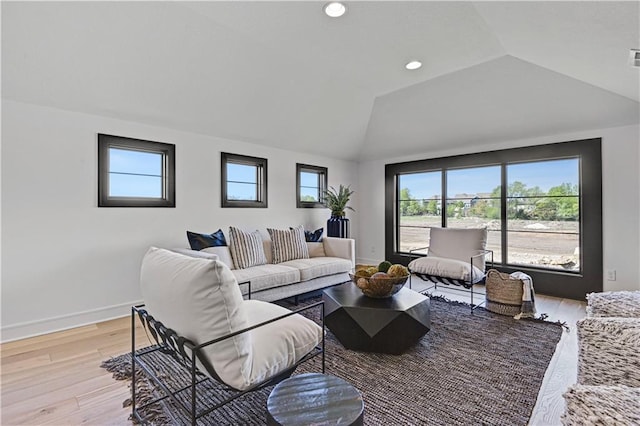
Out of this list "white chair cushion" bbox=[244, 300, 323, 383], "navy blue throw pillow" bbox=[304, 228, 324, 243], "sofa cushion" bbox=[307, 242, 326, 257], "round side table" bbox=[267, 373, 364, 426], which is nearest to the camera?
"round side table" bbox=[267, 373, 364, 426]

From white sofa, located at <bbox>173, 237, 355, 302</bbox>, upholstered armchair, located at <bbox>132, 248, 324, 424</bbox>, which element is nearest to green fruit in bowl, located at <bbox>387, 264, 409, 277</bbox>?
upholstered armchair, located at <bbox>132, 248, 324, 424</bbox>

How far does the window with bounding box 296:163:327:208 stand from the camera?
5219 millimetres

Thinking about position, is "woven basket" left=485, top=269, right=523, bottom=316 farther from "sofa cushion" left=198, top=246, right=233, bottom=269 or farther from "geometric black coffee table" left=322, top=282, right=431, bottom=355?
"sofa cushion" left=198, top=246, right=233, bottom=269

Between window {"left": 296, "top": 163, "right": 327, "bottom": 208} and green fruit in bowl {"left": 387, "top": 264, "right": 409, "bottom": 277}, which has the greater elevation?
window {"left": 296, "top": 163, "right": 327, "bottom": 208}

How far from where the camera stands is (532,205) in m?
4.34

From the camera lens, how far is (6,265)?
2715 millimetres

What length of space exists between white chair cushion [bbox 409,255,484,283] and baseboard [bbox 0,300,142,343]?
325cm

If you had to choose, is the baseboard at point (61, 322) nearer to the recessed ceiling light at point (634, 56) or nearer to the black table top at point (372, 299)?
the black table top at point (372, 299)

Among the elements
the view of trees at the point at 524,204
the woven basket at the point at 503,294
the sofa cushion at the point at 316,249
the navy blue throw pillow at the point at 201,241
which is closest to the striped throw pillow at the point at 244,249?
the navy blue throw pillow at the point at 201,241

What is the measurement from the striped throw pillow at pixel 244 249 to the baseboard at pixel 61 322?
115cm

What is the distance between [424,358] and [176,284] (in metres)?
1.89

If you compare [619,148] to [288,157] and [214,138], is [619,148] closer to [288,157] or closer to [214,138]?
[288,157]

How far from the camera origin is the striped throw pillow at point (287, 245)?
4.03m

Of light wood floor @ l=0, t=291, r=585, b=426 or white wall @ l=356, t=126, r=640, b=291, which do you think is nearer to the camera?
light wood floor @ l=0, t=291, r=585, b=426
